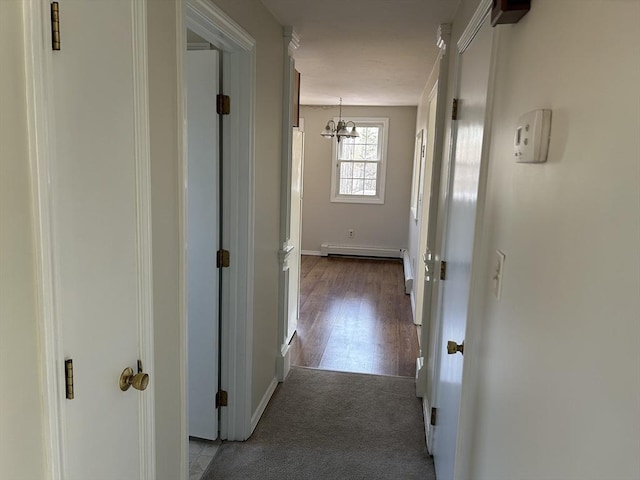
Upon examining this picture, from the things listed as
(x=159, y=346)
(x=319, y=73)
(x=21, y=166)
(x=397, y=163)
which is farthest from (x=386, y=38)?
(x=397, y=163)

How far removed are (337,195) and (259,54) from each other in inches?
214

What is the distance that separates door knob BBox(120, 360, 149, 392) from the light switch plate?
3.25ft

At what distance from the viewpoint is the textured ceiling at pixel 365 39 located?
237 cm

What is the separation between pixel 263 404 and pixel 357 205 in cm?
521

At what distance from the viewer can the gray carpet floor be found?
2.30 m

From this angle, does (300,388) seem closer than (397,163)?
Yes

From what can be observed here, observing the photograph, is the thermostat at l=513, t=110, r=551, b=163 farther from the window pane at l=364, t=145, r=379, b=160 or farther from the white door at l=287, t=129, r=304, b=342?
the window pane at l=364, t=145, r=379, b=160

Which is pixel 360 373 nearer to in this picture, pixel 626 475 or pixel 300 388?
pixel 300 388

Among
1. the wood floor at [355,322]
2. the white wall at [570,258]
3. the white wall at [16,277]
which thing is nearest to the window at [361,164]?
the wood floor at [355,322]

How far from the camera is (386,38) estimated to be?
9.63 feet

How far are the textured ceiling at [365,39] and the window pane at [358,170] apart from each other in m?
2.49

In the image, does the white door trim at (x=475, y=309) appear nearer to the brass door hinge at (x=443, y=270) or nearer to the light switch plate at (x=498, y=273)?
the light switch plate at (x=498, y=273)

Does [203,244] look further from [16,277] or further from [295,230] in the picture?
[295,230]

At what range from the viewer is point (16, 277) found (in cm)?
84
